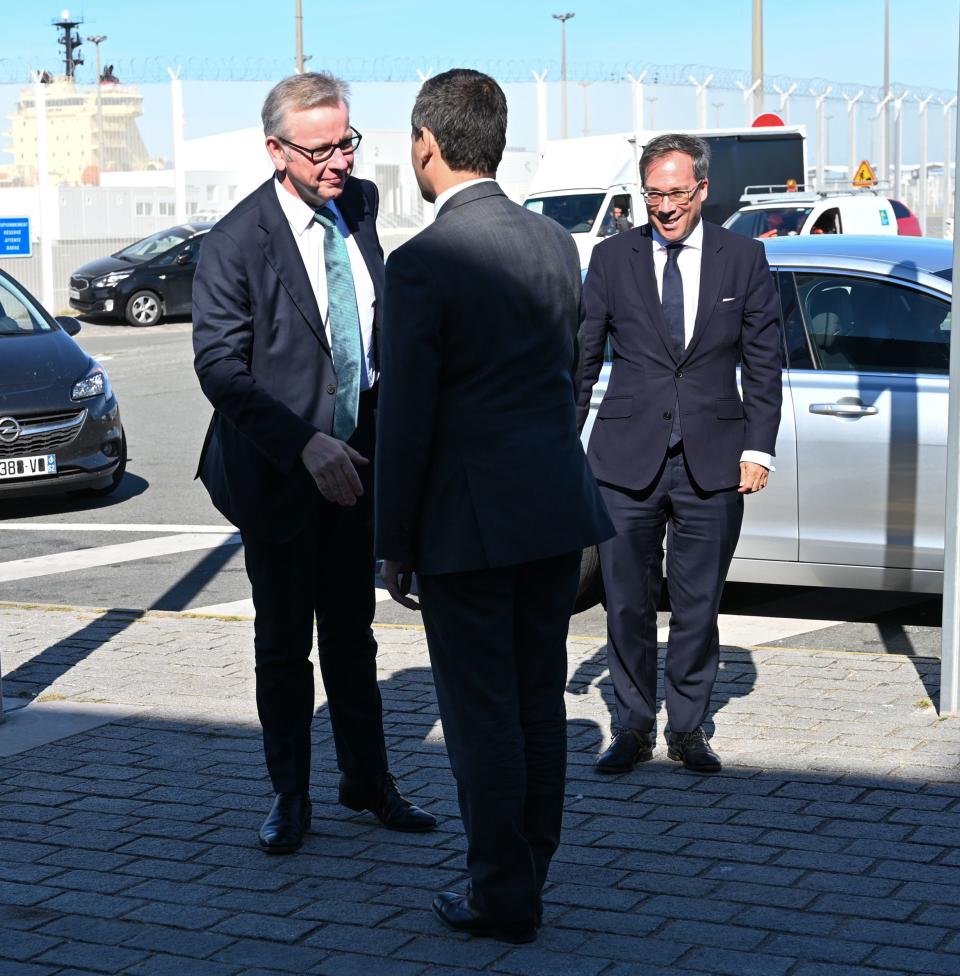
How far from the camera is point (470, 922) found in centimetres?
376

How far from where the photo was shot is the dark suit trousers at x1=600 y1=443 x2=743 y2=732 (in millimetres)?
5070

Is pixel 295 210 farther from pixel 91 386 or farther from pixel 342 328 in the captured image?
pixel 91 386

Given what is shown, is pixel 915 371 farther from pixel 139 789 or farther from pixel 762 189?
pixel 762 189

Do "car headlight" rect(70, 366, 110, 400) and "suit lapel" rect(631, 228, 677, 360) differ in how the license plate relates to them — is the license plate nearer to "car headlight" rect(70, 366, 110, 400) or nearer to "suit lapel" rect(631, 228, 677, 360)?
"car headlight" rect(70, 366, 110, 400)

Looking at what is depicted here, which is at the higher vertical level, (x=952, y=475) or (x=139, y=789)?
(x=952, y=475)

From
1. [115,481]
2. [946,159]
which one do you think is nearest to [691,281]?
[115,481]

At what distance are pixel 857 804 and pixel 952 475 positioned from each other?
1409mm

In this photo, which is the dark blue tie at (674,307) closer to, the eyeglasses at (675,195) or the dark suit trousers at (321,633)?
the eyeglasses at (675,195)

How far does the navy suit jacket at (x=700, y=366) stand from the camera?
197 inches

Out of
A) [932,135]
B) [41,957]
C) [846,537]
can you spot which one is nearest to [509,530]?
[41,957]

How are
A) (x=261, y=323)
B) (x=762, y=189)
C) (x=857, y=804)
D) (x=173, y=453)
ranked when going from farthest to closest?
(x=762, y=189)
(x=173, y=453)
(x=857, y=804)
(x=261, y=323)

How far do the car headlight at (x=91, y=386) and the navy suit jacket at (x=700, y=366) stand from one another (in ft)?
21.9

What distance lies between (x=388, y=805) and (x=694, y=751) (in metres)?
1.02

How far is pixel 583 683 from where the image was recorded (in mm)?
6141
